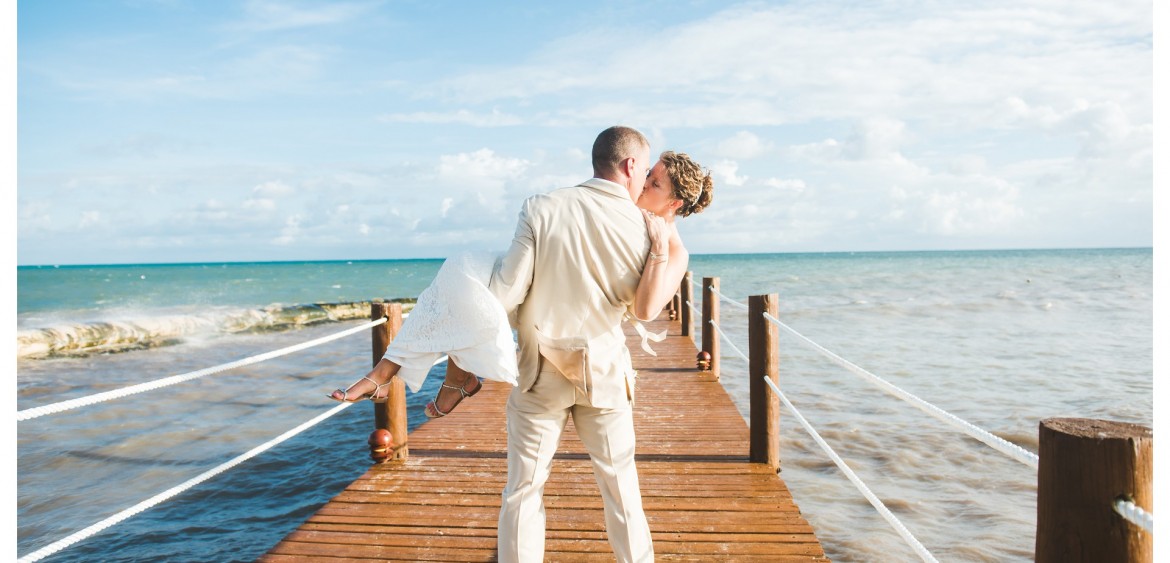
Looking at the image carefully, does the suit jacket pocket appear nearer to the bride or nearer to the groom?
the groom

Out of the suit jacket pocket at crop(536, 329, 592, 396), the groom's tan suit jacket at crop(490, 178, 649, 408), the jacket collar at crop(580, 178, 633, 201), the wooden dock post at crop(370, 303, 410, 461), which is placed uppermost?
the jacket collar at crop(580, 178, 633, 201)

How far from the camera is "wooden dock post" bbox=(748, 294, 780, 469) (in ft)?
14.3

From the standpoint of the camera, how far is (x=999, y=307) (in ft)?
73.2

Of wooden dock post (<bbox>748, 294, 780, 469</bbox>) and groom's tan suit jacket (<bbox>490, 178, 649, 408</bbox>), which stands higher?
groom's tan suit jacket (<bbox>490, 178, 649, 408</bbox>)

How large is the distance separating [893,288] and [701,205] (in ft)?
110

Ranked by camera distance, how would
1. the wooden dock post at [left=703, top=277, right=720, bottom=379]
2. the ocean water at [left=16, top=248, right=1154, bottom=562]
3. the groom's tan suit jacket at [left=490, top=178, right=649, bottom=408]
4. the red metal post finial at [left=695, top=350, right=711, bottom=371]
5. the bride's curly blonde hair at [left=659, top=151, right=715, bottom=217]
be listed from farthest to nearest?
1. the wooden dock post at [left=703, top=277, right=720, bottom=379]
2. the red metal post finial at [left=695, top=350, right=711, bottom=371]
3. the ocean water at [left=16, top=248, right=1154, bottom=562]
4. the bride's curly blonde hair at [left=659, top=151, right=715, bottom=217]
5. the groom's tan suit jacket at [left=490, top=178, right=649, bottom=408]

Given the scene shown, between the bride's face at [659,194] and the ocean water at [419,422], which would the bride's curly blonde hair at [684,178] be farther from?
the ocean water at [419,422]

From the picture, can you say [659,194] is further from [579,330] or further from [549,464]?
[549,464]

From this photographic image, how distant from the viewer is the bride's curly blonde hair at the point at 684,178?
260 centimetres

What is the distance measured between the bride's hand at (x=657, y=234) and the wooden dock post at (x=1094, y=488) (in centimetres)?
121

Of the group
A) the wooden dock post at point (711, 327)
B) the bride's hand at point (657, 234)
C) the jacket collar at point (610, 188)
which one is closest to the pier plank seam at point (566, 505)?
the bride's hand at point (657, 234)

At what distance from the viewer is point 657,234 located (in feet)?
7.75

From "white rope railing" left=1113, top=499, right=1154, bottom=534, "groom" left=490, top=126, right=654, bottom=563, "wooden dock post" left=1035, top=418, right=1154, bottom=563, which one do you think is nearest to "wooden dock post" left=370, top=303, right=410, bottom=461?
"groom" left=490, top=126, right=654, bottom=563

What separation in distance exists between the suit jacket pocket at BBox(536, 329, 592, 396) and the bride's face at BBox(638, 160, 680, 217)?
60cm
